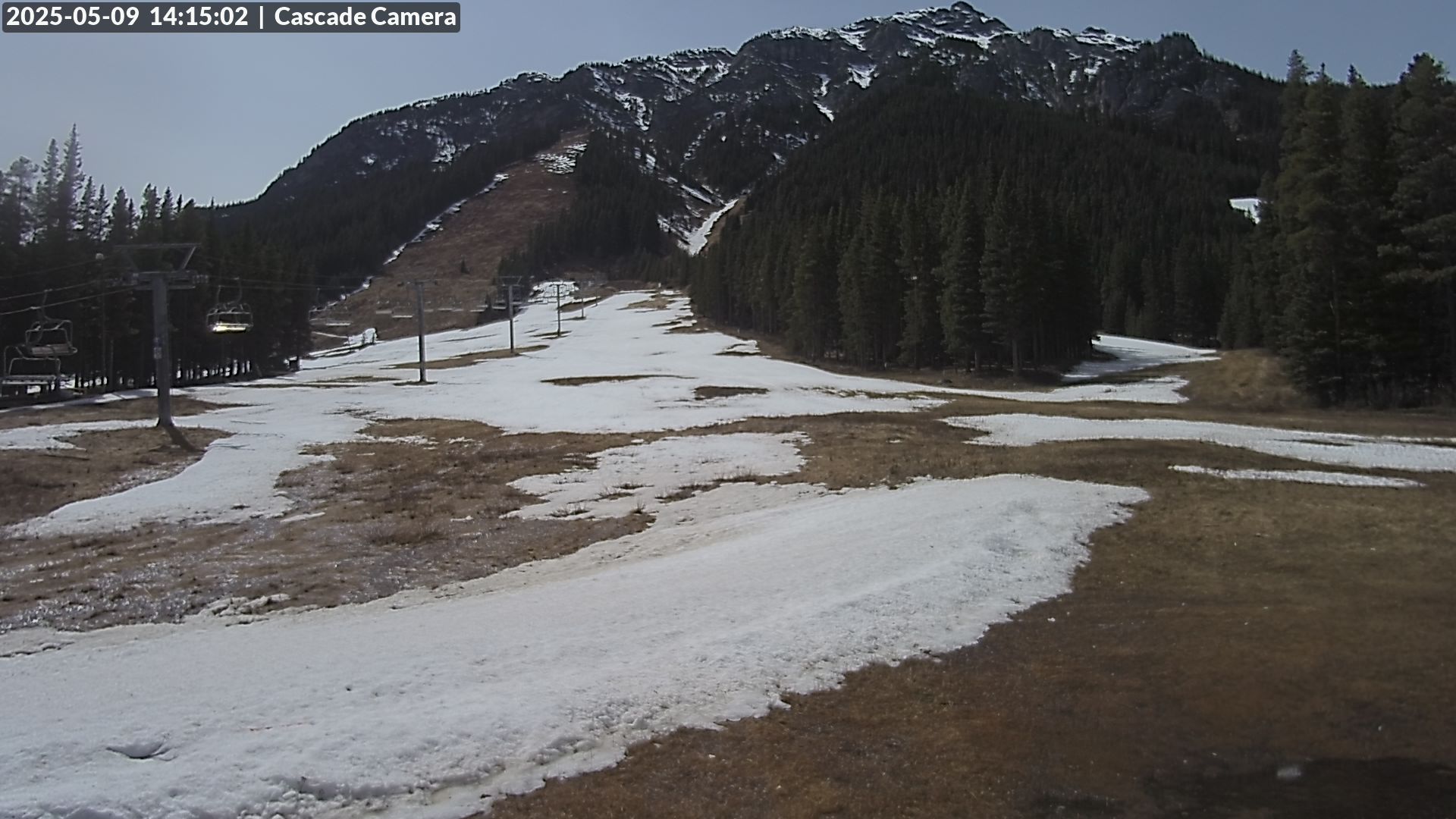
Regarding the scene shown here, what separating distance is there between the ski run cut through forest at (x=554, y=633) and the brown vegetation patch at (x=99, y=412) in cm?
885

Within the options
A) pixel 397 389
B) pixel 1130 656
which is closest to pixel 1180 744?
pixel 1130 656

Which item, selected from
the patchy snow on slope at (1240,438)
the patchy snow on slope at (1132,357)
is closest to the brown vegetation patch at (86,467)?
the patchy snow on slope at (1240,438)

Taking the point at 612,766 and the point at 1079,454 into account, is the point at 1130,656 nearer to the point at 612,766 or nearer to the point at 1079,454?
the point at 612,766

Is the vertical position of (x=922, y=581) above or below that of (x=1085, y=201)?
below

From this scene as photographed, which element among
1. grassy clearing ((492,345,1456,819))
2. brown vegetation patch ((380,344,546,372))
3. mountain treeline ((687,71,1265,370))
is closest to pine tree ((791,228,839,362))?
mountain treeline ((687,71,1265,370))

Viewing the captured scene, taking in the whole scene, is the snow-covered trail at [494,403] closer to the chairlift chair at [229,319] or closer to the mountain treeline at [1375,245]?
the chairlift chair at [229,319]

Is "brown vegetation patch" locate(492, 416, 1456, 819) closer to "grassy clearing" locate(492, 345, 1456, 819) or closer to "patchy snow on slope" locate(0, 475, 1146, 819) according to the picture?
"grassy clearing" locate(492, 345, 1456, 819)

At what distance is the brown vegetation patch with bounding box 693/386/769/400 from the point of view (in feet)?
172

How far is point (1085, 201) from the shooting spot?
170 m

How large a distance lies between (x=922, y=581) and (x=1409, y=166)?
1456 inches

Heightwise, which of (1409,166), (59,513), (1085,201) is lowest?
(59,513)

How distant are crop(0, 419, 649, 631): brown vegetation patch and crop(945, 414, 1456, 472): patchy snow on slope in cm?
1741

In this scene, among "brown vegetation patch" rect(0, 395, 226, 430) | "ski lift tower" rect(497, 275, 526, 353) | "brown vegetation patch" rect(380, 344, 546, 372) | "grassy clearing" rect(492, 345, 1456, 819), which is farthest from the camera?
"ski lift tower" rect(497, 275, 526, 353)

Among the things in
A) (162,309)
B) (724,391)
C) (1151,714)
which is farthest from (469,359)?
(1151,714)
